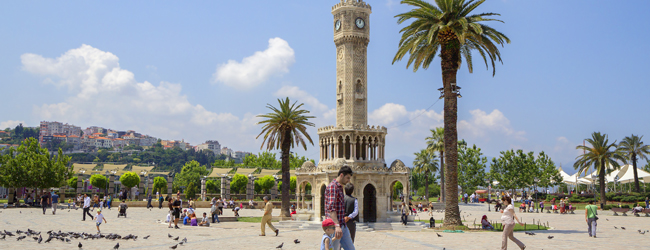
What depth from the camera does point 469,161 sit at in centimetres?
6956

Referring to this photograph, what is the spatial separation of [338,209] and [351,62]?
2865 centimetres

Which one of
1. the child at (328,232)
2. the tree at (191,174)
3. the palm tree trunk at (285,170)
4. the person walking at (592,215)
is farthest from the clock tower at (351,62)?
the tree at (191,174)

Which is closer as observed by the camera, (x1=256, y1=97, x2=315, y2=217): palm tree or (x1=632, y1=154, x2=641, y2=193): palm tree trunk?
(x1=256, y1=97, x2=315, y2=217): palm tree

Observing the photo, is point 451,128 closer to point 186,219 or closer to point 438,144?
point 186,219

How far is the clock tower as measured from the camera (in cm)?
3716

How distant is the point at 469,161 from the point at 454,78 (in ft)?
146

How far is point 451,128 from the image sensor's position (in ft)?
89.2

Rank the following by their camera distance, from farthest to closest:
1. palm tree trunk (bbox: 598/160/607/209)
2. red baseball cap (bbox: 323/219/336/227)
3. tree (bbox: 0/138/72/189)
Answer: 1. palm tree trunk (bbox: 598/160/607/209)
2. tree (bbox: 0/138/72/189)
3. red baseball cap (bbox: 323/219/336/227)

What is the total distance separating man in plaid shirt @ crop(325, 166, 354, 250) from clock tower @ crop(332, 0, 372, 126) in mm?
27052

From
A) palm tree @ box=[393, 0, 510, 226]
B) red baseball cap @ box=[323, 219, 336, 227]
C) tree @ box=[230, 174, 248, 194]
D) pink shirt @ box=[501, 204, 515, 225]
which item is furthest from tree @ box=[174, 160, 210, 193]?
red baseball cap @ box=[323, 219, 336, 227]

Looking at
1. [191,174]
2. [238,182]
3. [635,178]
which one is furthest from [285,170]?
[191,174]

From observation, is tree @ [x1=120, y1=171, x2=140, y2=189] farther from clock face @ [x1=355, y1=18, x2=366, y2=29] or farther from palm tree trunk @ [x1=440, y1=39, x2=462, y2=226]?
palm tree trunk @ [x1=440, y1=39, x2=462, y2=226]

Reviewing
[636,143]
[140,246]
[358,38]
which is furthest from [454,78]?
[636,143]

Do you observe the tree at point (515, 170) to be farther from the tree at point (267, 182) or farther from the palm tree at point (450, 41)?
the palm tree at point (450, 41)
